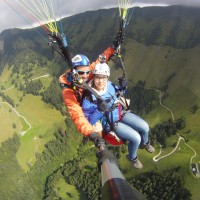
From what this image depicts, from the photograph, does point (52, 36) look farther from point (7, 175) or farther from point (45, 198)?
point (7, 175)

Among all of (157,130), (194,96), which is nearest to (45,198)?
(157,130)

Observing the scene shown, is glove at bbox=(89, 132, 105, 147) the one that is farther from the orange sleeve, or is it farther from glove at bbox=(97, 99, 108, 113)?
glove at bbox=(97, 99, 108, 113)

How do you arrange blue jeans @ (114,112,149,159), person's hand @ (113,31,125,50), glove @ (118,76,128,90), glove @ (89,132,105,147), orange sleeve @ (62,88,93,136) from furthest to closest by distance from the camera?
person's hand @ (113,31,125,50) → glove @ (118,76,128,90) → blue jeans @ (114,112,149,159) → orange sleeve @ (62,88,93,136) → glove @ (89,132,105,147)

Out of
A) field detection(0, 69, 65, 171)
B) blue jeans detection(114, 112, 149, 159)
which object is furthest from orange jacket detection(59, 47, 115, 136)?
field detection(0, 69, 65, 171)

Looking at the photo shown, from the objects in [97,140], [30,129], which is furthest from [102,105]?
[30,129]

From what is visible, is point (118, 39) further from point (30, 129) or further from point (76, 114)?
point (30, 129)

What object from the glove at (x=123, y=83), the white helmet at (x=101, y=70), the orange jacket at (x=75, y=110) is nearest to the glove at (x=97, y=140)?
the orange jacket at (x=75, y=110)

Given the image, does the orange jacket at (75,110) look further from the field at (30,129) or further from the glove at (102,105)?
the field at (30,129)
